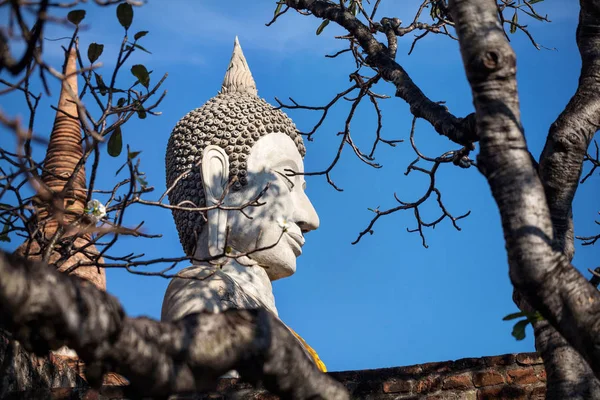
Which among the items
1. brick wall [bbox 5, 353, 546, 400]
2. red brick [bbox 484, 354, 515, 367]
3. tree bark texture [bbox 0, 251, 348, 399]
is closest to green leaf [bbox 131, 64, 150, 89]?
brick wall [bbox 5, 353, 546, 400]

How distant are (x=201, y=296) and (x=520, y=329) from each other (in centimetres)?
269

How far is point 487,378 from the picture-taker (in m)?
4.67

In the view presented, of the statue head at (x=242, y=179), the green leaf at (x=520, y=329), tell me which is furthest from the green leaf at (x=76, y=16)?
the green leaf at (x=520, y=329)

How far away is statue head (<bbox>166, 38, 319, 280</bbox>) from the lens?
19.8 ft

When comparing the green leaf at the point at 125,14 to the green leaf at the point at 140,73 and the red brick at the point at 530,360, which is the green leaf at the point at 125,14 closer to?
the green leaf at the point at 140,73

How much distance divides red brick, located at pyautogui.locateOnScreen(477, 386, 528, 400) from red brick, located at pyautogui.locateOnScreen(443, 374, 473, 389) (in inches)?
2.8

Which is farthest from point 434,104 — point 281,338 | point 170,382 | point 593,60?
point 170,382

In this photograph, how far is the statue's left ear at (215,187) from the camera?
605 centimetres

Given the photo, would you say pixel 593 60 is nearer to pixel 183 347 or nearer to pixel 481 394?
pixel 481 394

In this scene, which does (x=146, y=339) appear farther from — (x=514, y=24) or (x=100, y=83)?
(x=514, y=24)

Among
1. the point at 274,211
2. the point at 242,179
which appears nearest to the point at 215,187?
the point at 242,179

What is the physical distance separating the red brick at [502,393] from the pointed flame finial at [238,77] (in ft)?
11.4

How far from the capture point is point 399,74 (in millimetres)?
4898

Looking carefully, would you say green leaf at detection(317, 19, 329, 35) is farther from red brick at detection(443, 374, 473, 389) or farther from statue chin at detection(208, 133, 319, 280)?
red brick at detection(443, 374, 473, 389)
